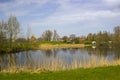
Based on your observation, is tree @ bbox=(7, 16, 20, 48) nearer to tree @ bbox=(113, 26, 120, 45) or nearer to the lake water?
the lake water

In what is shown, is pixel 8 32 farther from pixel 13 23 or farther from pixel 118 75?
pixel 118 75

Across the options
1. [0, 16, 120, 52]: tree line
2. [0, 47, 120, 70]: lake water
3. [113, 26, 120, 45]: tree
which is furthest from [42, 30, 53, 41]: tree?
[0, 47, 120, 70]: lake water

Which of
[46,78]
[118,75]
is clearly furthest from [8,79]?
[118,75]

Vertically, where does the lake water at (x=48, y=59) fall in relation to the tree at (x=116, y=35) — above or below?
below

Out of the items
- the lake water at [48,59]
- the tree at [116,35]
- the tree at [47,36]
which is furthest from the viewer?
the tree at [47,36]

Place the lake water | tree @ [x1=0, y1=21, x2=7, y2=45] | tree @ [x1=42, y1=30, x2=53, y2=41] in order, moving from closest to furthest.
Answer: the lake water
tree @ [x1=0, y1=21, x2=7, y2=45]
tree @ [x1=42, y1=30, x2=53, y2=41]

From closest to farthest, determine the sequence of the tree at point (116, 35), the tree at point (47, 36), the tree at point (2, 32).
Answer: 1. the tree at point (2, 32)
2. the tree at point (116, 35)
3. the tree at point (47, 36)

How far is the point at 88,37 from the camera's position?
78.9 m

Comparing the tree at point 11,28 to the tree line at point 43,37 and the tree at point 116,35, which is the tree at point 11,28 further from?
the tree at point 116,35

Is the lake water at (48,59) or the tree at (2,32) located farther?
the tree at (2,32)

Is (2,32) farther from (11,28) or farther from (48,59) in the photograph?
(48,59)

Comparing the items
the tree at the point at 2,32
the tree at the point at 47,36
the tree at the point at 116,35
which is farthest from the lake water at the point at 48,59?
the tree at the point at 47,36

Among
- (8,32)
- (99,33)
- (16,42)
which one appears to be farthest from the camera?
(99,33)

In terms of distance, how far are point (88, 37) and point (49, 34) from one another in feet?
45.9
